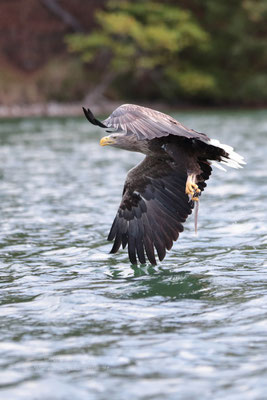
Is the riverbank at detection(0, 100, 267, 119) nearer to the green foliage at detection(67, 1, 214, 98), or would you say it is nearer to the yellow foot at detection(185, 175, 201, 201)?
the green foliage at detection(67, 1, 214, 98)

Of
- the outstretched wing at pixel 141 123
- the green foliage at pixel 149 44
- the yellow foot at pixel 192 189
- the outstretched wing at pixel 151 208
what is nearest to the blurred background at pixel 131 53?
the green foliage at pixel 149 44

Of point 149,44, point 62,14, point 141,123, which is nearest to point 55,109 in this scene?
point 149,44

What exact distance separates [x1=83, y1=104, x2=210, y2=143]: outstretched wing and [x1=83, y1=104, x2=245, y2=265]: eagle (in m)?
0.65

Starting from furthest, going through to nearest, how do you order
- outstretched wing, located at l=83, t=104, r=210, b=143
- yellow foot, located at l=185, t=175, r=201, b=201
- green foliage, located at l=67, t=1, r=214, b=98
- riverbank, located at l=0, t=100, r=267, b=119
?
green foliage, located at l=67, t=1, r=214, b=98, riverbank, located at l=0, t=100, r=267, b=119, yellow foot, located at l=185, t=175, r=201, b=201, outstretched wing, located at l=83, t=104, r=210, b=143

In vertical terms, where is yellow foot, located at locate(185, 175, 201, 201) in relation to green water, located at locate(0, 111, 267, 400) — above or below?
above

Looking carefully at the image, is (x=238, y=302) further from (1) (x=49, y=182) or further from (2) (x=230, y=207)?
(1) (x=49, y=182)

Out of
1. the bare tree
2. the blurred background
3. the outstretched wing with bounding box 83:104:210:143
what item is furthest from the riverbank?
the outstretched wing with bounding box 83:104:210:143

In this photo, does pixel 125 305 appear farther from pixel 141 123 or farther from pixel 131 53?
pixel 131 53

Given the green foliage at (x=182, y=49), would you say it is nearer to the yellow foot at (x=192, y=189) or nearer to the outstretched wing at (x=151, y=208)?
the outstretched wing at (x=151, y=208)

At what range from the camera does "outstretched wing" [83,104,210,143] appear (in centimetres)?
498

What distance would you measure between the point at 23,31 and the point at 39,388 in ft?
107

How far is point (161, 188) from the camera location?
21.9ft

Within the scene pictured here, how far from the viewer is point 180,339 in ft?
14.8

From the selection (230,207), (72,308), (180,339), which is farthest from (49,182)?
(180,339)
